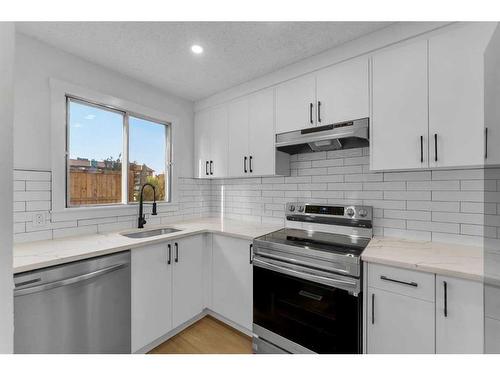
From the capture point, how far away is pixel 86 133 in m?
2.08

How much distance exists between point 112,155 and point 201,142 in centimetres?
98

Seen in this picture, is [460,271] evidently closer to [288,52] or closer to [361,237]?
[361,237]

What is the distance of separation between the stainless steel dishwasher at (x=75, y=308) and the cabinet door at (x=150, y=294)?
0.21ft

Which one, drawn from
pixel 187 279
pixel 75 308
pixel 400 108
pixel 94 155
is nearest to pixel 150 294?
pixel 187 279

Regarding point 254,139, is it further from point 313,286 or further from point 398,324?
point 398,324

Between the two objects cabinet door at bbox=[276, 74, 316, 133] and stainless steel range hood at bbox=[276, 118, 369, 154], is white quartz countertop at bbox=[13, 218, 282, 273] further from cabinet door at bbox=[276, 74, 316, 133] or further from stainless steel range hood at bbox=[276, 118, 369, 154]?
cabinet door at bbox=[276, 74, 316, 133]

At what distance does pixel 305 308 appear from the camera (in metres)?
1.61

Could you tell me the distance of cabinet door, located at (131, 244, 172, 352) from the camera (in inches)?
67.6

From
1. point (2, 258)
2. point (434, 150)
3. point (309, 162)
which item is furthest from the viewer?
point (309, 162)

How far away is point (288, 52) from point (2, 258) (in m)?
2.04

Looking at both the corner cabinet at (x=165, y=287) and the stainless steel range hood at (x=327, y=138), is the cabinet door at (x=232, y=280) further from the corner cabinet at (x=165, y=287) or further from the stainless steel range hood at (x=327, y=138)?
the stainless steel range hood at (x=327, y=138)

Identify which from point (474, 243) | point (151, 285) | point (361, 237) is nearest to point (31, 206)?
point (151, 285)

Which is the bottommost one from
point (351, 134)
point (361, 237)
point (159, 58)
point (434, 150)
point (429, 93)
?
point (361, 237)

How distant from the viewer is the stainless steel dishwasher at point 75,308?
123 centimetres
